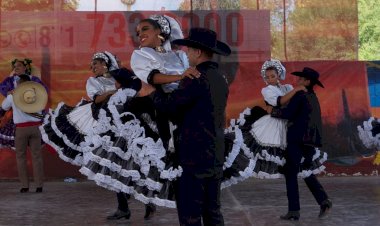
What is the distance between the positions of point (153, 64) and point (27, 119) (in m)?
6.20

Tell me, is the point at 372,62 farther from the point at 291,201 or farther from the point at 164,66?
the point at 164,66

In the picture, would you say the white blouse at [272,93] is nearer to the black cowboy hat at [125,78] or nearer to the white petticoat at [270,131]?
the white petticoat at [270,131]

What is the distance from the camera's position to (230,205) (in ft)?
31.9

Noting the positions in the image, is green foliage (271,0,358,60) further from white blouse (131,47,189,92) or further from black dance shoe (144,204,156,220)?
white blouse (131,47,189,92)

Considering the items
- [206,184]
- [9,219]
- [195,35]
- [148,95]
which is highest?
[195,35]

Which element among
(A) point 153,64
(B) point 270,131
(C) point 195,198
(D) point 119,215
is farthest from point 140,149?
(B) point 270,131

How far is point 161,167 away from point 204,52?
3.62ft

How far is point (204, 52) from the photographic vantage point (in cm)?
513

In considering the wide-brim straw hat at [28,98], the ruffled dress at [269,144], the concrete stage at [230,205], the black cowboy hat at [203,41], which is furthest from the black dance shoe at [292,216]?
the wide-brim straw hat at [28,98]

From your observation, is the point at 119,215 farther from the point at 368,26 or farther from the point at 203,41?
the point at 368,26

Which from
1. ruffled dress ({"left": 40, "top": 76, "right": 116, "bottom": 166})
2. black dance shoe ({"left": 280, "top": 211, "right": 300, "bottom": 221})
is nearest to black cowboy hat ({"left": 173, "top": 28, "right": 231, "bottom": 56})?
black dance shoe ({"left": 280, "top": 211, "right": 300, "bottom": 221})

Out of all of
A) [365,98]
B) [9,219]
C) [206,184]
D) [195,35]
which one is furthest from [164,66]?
[365,98]

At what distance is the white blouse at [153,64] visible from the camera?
5695 millimetres

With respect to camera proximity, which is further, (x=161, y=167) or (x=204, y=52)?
(x=161, y=167)
